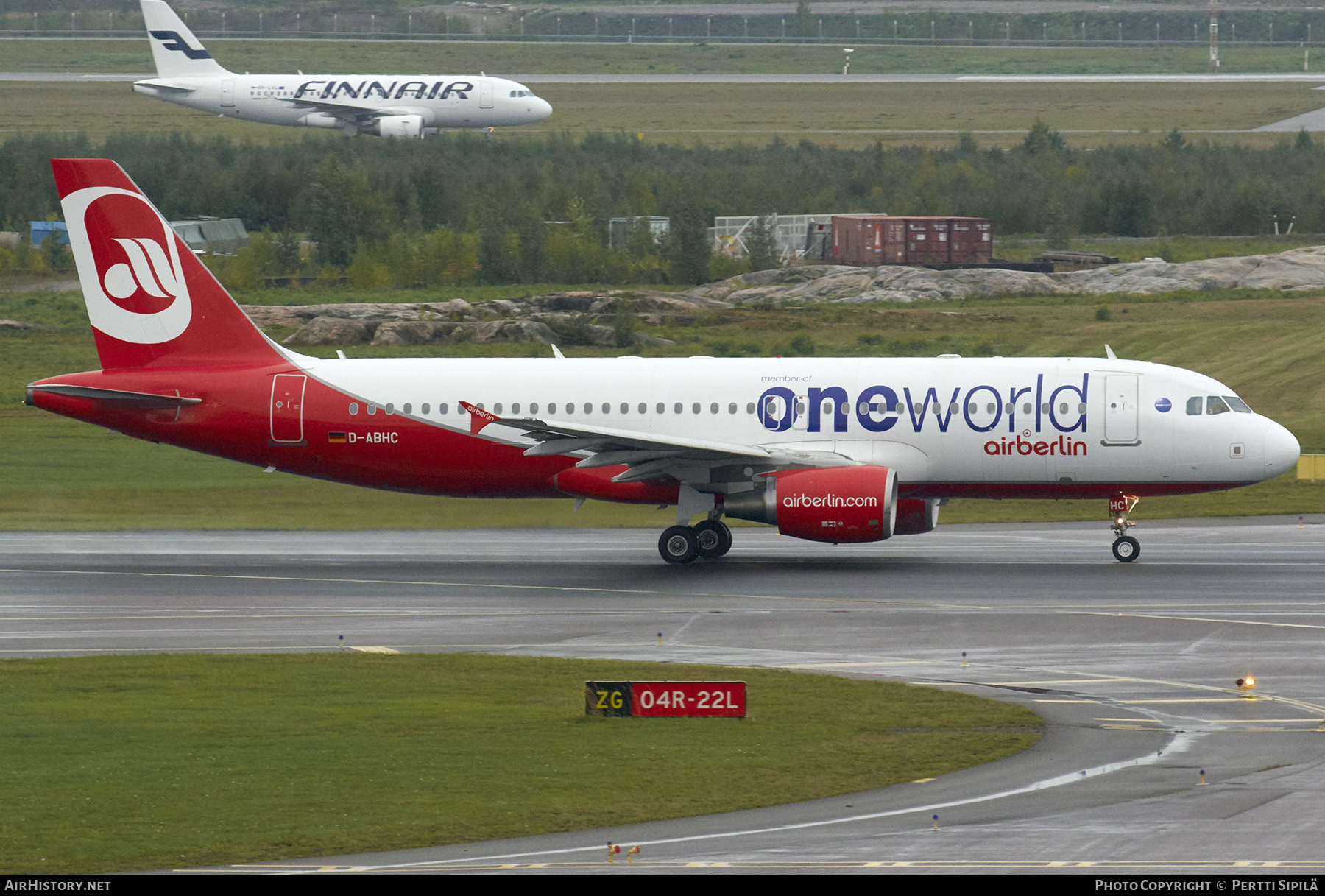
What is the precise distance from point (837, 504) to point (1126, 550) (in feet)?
22.4

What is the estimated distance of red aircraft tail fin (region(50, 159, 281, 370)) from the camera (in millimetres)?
39906

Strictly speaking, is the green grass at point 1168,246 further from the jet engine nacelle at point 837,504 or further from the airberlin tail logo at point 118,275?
the airberlin tail logo at point 118,275

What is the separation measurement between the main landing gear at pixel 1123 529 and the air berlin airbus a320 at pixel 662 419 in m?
0.05

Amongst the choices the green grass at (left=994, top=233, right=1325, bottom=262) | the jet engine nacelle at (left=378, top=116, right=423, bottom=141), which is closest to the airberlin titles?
the green grass at (left=994, top=233, right=1325, bottom=262)

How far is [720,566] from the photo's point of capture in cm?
→ 3816

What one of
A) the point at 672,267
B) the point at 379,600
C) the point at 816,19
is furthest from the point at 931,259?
the point at 816,19

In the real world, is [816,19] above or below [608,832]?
above

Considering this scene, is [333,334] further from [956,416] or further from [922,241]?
[956,416]

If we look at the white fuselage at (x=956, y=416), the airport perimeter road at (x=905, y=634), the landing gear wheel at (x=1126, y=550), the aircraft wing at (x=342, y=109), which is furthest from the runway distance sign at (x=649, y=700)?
the aircraft wing at (x=342, y=109)

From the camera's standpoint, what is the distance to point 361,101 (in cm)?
12925

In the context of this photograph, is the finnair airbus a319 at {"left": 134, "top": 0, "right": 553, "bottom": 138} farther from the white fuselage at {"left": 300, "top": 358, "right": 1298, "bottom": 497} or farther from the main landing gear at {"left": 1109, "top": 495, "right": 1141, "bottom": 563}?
the main landing gear at {"left": 1109, "top": 495, "right": 1141, "bottom": 563}

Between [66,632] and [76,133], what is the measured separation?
10911 cm

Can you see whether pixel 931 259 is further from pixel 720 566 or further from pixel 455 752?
pixel 455 752

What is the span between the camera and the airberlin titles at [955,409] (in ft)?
123
